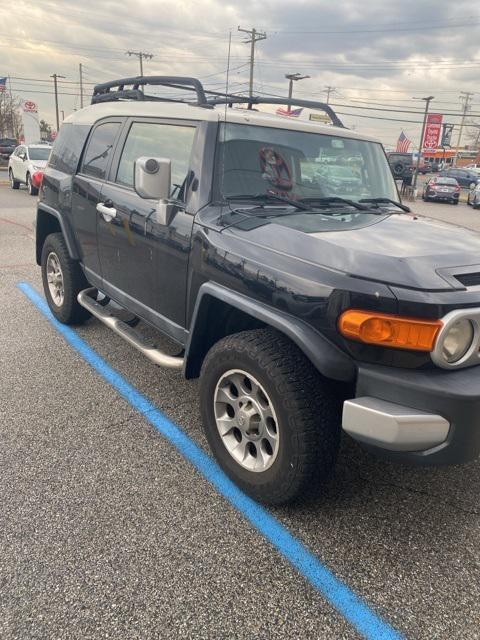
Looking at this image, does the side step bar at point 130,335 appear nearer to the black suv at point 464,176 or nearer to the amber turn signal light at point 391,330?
the amber turn signal light at point 391,330

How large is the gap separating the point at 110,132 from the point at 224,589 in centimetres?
338

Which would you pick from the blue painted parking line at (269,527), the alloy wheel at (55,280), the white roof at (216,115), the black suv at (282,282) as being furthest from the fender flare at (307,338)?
the alloy wheel at (55,280)

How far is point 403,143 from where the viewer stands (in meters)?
42.2

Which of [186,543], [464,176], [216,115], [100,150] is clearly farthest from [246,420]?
[464,176]

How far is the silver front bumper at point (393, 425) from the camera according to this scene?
6.48 ft

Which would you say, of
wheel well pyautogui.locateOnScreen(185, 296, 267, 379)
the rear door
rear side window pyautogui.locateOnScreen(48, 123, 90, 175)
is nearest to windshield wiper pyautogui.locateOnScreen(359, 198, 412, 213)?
wheel well pyautogui.locateOnScreen(185, 296, 267, 379)

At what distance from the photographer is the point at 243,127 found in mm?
3070

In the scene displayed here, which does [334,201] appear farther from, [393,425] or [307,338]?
[393,425]

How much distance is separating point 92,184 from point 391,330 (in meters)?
2.95

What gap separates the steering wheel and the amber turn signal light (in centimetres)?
133

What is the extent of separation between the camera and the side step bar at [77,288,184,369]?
10.3 ft

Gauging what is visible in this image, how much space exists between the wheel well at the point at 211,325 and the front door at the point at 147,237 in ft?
0.87

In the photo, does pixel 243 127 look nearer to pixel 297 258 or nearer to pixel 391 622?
pixel 297 258

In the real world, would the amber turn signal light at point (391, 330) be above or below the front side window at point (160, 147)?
below
